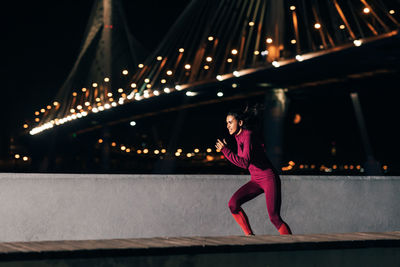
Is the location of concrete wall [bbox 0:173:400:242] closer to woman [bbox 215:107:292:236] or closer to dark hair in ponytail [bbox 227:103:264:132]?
woman [bbox 215:107:292:236]

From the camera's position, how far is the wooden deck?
432 cm

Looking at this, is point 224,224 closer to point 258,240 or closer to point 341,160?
point 258,240

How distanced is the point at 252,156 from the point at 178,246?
181cm

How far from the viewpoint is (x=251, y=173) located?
21.1ft

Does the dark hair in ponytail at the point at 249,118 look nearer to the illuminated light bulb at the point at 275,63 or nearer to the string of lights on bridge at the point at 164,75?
the string of lights on bridge at the point at 164,75

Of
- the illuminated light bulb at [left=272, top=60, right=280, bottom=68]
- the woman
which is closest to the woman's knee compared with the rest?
the woman

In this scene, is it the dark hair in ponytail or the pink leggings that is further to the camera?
the pink leggings

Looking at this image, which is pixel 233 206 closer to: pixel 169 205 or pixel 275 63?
pixel 169 205

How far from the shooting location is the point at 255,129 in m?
6.27

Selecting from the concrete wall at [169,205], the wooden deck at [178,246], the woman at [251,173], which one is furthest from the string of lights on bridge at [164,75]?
the wooden deck at [178,246]

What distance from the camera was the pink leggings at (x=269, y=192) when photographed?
642cm

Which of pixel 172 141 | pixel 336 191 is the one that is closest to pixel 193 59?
pixel 172 141

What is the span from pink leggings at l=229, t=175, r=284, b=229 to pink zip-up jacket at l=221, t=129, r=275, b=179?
57 mm

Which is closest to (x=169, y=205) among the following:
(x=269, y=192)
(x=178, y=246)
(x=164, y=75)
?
(x=269, y=192)
